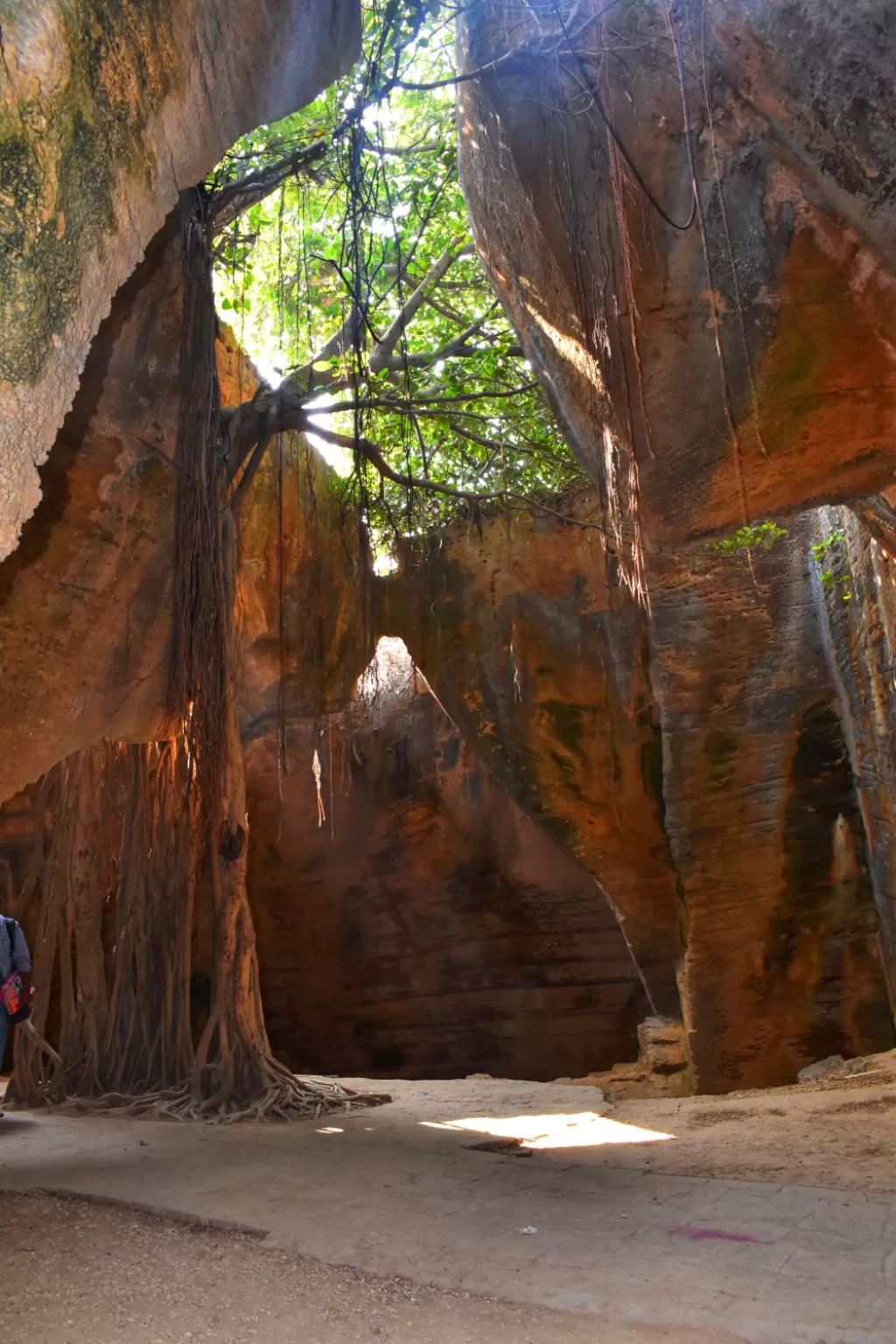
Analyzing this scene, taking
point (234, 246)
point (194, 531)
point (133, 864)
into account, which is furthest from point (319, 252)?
point (133, 864)

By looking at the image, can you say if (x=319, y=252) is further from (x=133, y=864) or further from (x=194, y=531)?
(x=133, y=864)

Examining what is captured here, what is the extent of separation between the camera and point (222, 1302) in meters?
2.32

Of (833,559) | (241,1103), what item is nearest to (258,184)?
(833,559)

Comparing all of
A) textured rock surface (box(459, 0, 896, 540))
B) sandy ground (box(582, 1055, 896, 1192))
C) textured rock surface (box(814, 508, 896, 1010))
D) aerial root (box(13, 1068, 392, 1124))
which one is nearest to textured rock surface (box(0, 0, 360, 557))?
textured rock surface (box(459, 0, 896, 540))

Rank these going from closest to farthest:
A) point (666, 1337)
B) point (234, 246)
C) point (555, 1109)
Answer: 1. point (666, 1337)
2. point (555, 1109)
3. point (234, 246)

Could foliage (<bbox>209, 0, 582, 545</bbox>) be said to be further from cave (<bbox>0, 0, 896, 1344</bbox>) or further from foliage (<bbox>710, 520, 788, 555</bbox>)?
foliage (<bbox>710, 520, 788, 555</bbox>)

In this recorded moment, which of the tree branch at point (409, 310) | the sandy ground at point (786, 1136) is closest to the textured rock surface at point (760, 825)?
the sandy ground at point (786, 1136)

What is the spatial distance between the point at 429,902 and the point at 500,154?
917 centimetres

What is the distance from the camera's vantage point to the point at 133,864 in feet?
20.3

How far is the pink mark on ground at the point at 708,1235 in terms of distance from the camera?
258 cm

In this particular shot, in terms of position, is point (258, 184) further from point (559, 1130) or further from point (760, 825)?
point (760, 825)

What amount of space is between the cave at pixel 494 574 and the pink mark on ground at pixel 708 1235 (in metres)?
0.03

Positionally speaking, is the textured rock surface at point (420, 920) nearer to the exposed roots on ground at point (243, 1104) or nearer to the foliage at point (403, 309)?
the foliage at point (403, 309)

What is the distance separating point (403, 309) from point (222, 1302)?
5140 millimetres
